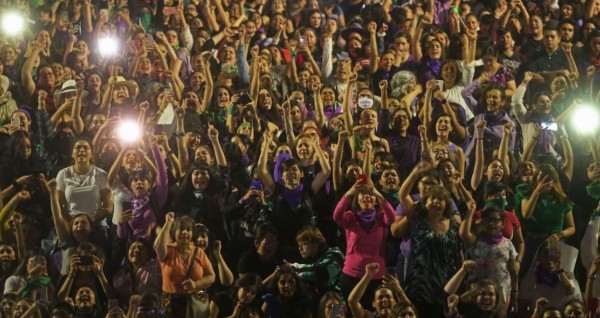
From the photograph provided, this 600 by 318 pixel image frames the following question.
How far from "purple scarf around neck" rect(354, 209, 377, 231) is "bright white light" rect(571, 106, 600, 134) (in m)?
2.22

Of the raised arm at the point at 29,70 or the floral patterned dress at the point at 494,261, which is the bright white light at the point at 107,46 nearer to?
the raised arm at the point at 29,70

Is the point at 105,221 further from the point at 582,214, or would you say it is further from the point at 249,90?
the point at 582,214

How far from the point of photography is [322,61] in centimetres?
1323

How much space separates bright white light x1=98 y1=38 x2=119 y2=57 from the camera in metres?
13.6

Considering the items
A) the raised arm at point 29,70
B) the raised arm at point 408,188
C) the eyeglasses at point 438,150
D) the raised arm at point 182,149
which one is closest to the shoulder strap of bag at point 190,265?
the raised arm at point 182,149

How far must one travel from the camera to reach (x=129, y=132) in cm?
1205

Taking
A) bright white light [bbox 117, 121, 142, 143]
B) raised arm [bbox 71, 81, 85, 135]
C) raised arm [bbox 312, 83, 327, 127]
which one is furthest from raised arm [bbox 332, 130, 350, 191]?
raised arm [bbox 71, 81, 85, 135]

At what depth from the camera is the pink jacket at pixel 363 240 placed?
34.9 feet

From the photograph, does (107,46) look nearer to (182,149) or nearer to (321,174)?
(182,149)

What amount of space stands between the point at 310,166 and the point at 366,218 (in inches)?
37.3

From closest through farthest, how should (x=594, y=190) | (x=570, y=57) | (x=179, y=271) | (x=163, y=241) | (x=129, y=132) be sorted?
(x=179, y=271), (x=163, y=241), (x=594, y=190), (x=129, y=132), (x=570, y=57)

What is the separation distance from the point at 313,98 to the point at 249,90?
2.03 feet

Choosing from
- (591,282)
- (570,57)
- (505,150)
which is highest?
(570,57)

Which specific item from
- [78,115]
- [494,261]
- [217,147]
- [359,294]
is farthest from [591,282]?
[78,115]
